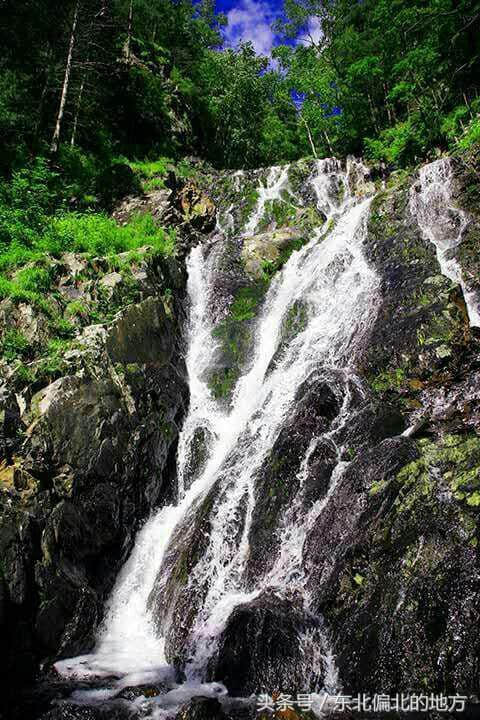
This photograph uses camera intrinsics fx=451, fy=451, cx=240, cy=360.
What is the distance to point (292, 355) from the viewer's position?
523 inches

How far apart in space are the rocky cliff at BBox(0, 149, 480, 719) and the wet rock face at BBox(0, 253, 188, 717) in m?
0.05

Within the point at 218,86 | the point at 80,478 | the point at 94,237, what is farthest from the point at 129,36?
the point at 80,478

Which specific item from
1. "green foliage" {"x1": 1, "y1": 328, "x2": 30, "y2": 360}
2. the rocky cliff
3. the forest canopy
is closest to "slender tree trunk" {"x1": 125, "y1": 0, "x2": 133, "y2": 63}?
the forest canopy

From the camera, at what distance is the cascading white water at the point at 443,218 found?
12242 mm

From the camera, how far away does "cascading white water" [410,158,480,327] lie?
40.2ft

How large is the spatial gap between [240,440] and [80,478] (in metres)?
4.02

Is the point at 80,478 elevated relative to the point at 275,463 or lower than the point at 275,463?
lower

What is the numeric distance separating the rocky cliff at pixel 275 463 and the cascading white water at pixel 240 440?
0.06 m

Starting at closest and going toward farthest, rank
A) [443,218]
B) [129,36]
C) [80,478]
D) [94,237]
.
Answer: [80,478]
[94,237]
[443,218]
[129,36]

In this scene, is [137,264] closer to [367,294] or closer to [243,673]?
[367,294]

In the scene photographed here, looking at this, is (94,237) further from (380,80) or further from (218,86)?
(218,86)

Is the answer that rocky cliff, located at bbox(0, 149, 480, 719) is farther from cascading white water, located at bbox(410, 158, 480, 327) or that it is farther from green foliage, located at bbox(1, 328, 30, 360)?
green foliage, located at bbox(1, 328, 30, 360)

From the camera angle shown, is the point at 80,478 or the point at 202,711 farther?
the point at 80,478

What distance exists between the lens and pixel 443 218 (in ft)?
48.6
